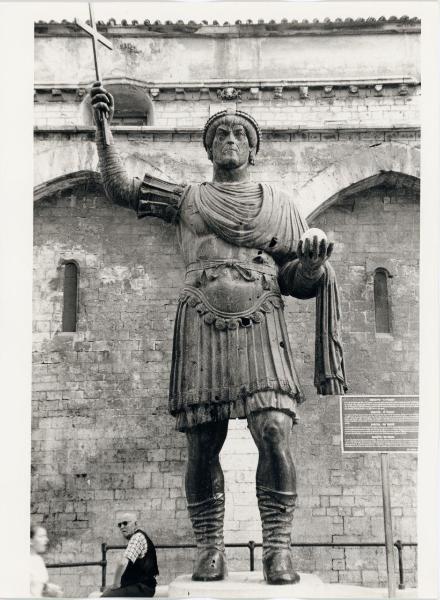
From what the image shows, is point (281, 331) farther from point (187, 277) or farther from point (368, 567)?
point (368, 567)

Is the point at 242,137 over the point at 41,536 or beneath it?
over

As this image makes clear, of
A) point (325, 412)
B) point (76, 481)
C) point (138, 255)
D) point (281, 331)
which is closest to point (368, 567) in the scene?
point (325, 412)

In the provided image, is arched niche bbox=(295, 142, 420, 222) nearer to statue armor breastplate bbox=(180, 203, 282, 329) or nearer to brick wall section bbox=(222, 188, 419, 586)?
brick wall section bbox=(222, 188, 419, 586)

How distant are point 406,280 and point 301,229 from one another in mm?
7135

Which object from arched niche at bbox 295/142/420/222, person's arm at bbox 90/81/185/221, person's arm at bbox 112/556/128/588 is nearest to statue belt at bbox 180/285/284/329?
person's arm at bbox 90/81/185/221

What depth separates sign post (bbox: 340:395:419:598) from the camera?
269 inches

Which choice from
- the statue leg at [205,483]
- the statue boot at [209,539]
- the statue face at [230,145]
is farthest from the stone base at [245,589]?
the statue face at [230,145]

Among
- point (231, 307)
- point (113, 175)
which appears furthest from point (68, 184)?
point (231, 307)

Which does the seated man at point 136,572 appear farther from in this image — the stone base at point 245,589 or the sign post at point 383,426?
the sign post at point 383,426

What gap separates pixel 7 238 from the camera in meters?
7.11

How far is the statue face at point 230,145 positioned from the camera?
5.93 meters

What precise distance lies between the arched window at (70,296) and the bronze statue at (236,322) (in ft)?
22.1

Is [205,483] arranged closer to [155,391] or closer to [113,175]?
[113,175]

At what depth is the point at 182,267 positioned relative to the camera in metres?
12.7
